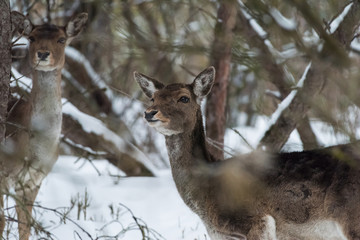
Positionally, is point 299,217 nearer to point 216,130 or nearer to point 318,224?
point 318,224

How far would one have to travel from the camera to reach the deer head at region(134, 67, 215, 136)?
215 inches

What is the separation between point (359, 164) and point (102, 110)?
785 cm

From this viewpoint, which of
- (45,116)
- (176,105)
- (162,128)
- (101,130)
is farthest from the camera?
(101,130)

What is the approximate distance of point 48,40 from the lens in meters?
7.14

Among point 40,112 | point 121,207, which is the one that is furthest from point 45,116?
point 121,207

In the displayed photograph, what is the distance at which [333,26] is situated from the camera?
7.12 meters

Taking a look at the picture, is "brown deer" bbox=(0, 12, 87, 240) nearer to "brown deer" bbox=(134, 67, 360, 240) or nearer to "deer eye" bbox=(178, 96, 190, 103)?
"brown deer" bbox=(134, 67, 360, 240)

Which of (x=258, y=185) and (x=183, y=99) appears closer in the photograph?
(x=258, y=185)

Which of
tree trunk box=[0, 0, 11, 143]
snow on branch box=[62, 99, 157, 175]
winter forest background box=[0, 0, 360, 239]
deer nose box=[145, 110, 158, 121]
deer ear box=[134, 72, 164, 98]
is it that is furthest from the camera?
snow on branch box=[62, 99, 157, 175]

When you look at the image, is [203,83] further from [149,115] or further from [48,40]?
[48,40]

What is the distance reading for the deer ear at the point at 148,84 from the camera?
19.7 ft

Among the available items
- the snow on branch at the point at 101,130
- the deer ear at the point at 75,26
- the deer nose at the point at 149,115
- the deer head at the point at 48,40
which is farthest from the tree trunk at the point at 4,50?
the snow on branch at the point at 101,130

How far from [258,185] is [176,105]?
42.4 inches

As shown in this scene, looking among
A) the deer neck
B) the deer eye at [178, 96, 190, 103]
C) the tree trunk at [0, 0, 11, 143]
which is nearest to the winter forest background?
the tree trunk at [0, 0, 11, 143]
